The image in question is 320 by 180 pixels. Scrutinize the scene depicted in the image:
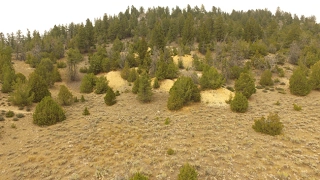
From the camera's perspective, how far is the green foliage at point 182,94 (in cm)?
2839

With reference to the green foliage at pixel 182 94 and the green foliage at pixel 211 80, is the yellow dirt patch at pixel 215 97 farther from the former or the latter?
the green foliage at pixel 182 94

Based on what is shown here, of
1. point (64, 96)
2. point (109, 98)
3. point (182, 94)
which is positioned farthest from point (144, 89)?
point (64, 96)

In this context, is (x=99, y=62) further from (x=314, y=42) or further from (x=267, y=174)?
(x=314, y=42)

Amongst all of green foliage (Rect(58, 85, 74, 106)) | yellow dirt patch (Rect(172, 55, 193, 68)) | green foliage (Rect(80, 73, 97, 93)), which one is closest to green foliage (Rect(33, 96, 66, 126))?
green foliage (Rect(58, 85, 74, 106))

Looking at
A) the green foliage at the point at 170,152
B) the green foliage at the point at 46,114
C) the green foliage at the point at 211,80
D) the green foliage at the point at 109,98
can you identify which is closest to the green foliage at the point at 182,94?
the green foliage at the point at 211,80

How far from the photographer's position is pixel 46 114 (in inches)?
925

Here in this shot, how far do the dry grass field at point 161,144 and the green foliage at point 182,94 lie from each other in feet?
3.58

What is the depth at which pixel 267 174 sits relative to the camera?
537 inches

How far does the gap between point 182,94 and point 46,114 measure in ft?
59.6

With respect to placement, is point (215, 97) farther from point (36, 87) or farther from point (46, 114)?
point (36, 87)

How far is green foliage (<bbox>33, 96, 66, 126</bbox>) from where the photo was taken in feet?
76.4

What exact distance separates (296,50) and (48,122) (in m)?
64.8

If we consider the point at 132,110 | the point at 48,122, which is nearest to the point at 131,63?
the point at 132,110

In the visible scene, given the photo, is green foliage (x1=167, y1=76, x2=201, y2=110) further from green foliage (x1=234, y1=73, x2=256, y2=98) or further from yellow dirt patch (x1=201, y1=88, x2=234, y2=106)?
green foliage (x1=234, y1=73, x2=256, y2=98)
